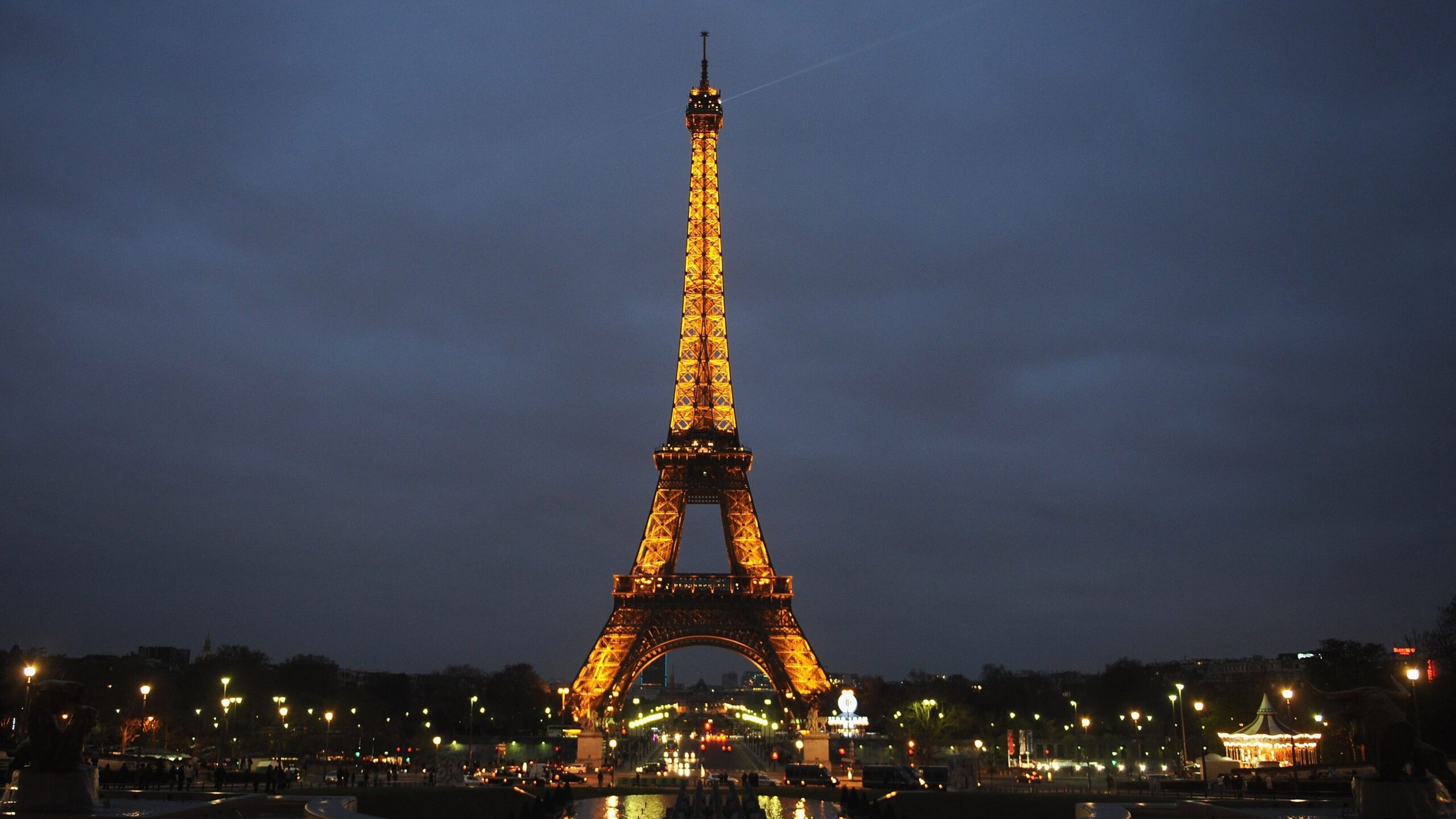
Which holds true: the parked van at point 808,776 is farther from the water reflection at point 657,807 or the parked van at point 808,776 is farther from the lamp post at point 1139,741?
the lamp post at point 1139,741

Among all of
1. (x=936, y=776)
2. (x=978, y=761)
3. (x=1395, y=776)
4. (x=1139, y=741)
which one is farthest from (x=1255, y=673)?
(x=1395, y=776)

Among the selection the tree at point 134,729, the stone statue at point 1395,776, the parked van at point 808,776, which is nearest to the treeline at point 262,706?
the tree at point 134,729

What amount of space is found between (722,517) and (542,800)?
4128cm

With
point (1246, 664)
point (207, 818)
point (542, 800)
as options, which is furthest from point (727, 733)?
point (207, 818)

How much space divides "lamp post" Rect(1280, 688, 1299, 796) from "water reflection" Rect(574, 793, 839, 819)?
1732cm

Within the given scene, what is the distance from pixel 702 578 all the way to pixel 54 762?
62.9m

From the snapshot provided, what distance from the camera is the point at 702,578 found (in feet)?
275

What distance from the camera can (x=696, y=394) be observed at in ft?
278

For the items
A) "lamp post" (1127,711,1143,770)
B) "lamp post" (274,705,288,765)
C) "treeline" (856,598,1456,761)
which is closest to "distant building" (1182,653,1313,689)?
"treeline" (856,598,1456,761)

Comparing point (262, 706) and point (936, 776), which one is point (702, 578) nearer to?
point (936, 776)

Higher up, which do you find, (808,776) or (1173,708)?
(808,776)

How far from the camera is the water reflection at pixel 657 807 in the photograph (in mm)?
41125

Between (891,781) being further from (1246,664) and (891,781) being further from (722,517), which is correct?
(1246,664)

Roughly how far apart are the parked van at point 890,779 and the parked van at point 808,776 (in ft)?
→ 8.95
